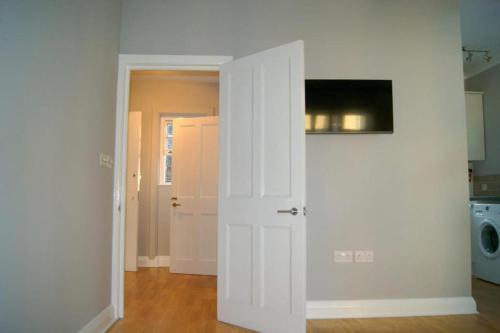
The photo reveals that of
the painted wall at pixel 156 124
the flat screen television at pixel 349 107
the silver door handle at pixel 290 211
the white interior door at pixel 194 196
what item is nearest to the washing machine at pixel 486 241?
the flat screen television at pixel 349 107

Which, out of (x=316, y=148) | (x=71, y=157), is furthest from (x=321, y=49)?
(x=71, y=157)

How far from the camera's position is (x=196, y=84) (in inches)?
202

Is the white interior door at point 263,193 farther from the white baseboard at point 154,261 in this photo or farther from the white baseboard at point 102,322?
the white baseboard at point 154,261

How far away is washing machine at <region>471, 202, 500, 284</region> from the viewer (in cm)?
388

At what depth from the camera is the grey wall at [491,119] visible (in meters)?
4.67

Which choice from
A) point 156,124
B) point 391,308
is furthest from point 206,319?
point 156,124

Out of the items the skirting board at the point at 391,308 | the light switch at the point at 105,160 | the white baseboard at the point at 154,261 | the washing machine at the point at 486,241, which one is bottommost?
the white baseboard at the point at 154,261

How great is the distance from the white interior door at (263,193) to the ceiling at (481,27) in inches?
86.1

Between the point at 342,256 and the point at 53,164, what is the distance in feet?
7.37

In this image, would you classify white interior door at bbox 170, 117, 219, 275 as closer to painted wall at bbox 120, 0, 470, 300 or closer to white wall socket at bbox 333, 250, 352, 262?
painted wall at bbox 120, 0, 470, 300

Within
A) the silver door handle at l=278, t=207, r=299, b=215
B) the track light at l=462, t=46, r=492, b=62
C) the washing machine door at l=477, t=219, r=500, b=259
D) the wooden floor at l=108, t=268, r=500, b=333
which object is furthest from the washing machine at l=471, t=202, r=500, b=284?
the silver door handle at l=278, t=207, r=299, b=215

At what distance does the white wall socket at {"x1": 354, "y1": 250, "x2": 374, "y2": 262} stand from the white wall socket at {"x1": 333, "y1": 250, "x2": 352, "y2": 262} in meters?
0.05

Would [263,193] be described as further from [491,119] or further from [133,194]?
[491,119]

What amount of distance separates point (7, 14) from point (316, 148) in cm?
224
